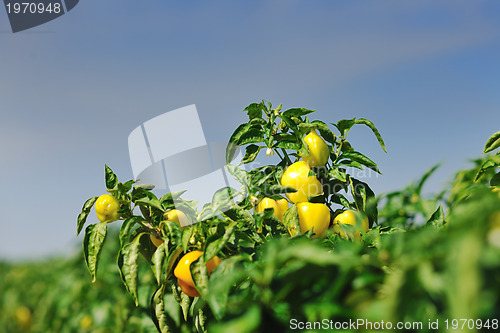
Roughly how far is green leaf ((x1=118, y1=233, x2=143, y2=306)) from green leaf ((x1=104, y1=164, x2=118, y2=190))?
22cm

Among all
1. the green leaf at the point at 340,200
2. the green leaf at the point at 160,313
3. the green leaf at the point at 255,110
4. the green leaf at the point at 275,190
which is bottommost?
the green leaf at the point at 160,313

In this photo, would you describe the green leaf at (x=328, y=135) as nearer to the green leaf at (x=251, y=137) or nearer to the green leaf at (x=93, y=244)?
the green leaf at (x=251, y=137)

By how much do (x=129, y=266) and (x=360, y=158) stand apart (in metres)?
0.70

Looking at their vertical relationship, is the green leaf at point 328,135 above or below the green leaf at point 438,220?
above

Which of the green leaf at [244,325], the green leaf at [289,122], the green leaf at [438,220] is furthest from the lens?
the green leaf at [289,122]

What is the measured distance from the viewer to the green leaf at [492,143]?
49.4 inches

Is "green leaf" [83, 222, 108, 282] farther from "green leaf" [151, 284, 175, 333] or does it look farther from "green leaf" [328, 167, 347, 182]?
"green leaf" [328, 167, 347, 182]

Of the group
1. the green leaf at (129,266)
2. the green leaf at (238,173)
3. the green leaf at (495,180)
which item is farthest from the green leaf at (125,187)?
the green leaf at (495,180)

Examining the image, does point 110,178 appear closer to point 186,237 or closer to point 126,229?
point 126,229

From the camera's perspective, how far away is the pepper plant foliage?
100 cm

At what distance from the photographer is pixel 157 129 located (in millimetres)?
1338

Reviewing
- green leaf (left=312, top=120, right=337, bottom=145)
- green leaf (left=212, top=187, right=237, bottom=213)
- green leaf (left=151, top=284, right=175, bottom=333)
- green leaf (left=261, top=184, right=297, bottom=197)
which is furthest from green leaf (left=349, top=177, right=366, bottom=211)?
green leaf (left=151, top=284, right=175, bottom=333)

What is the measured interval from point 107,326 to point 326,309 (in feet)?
7.14

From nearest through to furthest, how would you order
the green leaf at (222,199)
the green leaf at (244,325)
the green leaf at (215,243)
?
the green leaf at (244,325) → the green leaf at (215,243) → the green leaf at (222,199)
